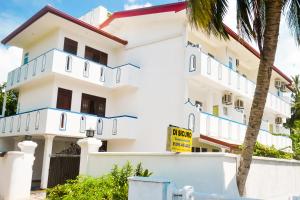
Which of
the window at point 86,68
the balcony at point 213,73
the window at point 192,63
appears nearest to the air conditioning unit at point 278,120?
the balcony at point 213,73

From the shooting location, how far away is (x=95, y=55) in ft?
69.8

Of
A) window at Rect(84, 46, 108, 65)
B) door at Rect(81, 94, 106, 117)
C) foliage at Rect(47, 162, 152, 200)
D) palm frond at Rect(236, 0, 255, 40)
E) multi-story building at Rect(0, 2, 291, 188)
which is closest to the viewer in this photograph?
foliage at Rect(47, 162, 152, 200)

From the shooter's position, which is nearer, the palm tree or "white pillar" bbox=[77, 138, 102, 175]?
the palm tree

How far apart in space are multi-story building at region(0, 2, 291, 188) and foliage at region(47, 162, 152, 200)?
678 cm

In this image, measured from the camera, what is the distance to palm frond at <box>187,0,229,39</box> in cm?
949

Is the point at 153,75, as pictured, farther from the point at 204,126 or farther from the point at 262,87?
the point at 262,87

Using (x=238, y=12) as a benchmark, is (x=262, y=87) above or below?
below

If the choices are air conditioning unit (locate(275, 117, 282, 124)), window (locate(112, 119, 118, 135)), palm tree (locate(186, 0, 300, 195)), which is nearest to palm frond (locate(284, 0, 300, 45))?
palm tree (locate(186, 0, 300, 195))

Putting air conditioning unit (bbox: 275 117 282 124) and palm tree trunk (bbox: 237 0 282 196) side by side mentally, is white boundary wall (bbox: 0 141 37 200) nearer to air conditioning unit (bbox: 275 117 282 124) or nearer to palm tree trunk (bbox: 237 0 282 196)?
palm tree trunk (bbox: 237 0 282 196)

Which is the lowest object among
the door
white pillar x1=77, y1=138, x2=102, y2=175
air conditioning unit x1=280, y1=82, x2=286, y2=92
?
white pillar x1=77, y1=138, x2=102, y2=175

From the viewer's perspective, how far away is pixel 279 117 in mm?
30625

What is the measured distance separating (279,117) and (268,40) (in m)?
23.3

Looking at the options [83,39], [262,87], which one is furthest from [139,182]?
[83,39]

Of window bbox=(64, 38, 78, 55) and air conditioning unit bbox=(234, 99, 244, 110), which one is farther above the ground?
window bbox=(64, 38, 78, 55)
